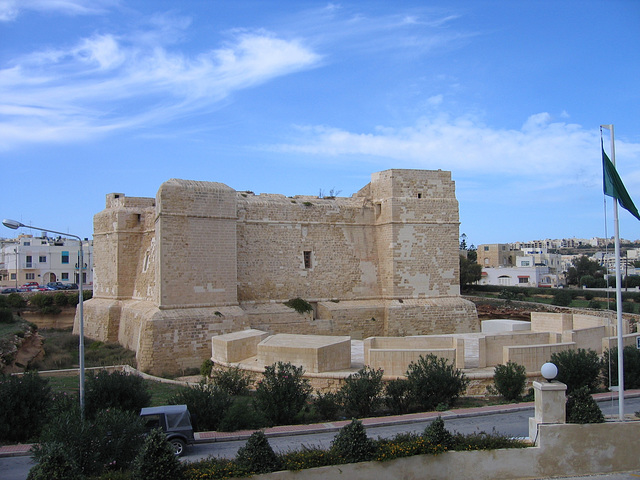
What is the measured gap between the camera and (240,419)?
1063 cm

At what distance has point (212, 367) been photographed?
17266 millimetres

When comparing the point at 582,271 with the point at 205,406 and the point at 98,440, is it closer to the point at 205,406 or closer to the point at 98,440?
the point at 205,406

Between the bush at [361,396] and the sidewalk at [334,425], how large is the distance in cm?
57

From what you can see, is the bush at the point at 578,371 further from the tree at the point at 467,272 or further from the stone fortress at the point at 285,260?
the tree at the point at 467,272

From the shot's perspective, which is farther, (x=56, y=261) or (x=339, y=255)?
(x=56, y=261)

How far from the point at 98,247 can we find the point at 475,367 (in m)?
16.6

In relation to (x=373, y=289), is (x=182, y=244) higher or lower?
higher

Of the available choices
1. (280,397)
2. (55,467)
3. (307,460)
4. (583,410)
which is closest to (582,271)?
(280,397)

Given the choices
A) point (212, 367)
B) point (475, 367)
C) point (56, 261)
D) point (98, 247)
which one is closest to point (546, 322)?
point (475, 367)

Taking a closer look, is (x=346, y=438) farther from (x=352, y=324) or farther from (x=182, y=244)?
(x=352, y=324)

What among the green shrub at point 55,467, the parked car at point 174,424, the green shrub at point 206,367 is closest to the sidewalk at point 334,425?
the parked car at point 174,424

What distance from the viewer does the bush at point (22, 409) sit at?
10.4 m

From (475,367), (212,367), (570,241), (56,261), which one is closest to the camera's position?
(475,367)

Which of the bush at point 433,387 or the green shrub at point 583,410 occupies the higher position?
the green shrub at point 583,410
